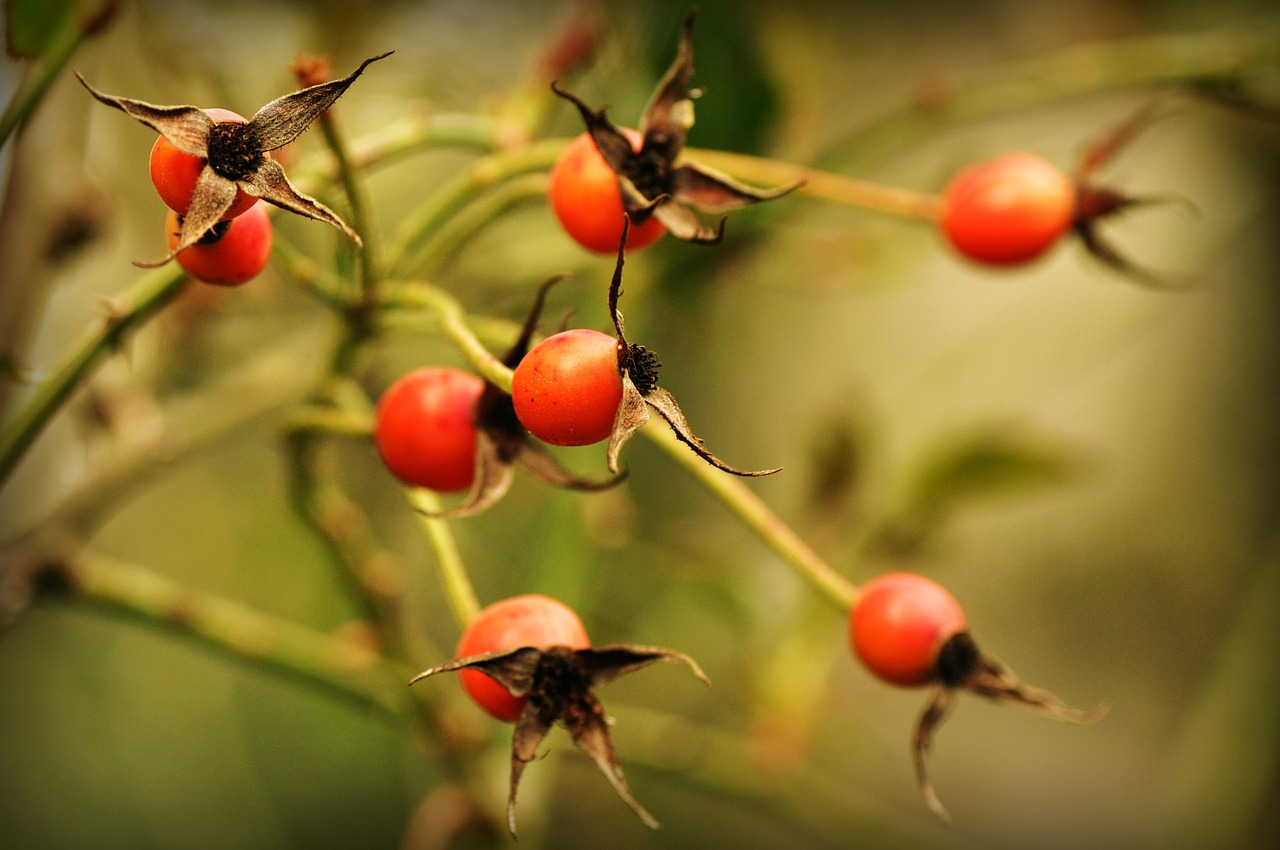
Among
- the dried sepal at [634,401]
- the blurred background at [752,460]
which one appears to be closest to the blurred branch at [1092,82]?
the blurred background at [752,460]

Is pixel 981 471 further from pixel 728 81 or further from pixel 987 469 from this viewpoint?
pixel 728 81

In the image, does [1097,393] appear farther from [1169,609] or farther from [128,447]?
[128,447]

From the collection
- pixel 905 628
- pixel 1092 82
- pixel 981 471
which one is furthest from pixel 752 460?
pixel 905 628

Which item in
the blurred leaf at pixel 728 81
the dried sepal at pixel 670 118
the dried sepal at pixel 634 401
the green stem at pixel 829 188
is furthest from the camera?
the blurred leaf at pixel 728 81

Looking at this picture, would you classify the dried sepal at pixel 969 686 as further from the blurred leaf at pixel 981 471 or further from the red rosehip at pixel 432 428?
the blurred leaf at pixel 981 471

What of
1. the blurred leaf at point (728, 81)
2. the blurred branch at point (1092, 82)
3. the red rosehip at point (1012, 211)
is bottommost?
the red rosehip at point (1012, 211)

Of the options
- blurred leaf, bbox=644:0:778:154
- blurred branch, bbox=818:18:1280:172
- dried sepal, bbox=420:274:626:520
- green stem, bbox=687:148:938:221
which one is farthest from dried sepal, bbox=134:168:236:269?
blurred branch, bbox=818:18:1280:172
